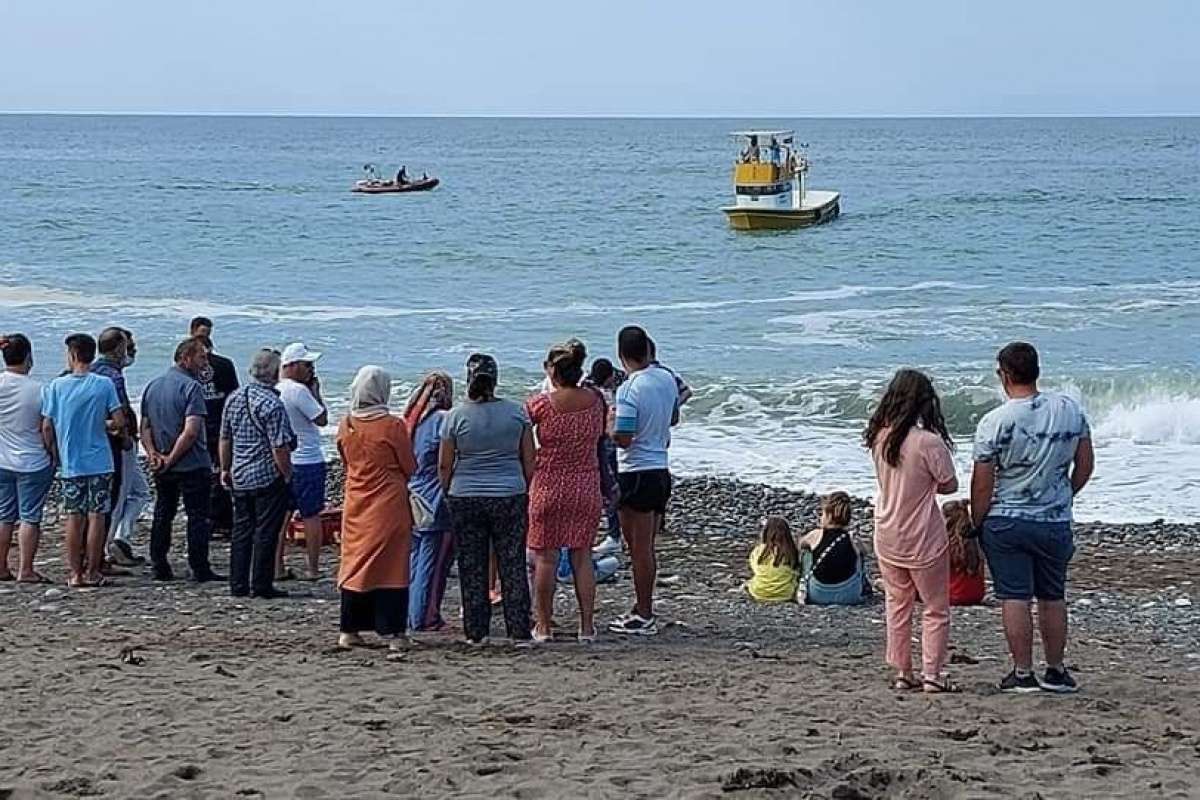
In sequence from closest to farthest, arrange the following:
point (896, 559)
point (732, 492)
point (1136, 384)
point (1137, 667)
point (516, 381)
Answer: point (896, 559) < point (1137, 667) < point (732, 492) < point (1136, 384) < point (516, 381)

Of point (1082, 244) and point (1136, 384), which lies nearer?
point (1136, 384)

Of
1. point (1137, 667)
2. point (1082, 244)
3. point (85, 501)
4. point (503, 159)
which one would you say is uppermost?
point (503, 159)

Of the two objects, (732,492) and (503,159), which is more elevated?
(503,159)

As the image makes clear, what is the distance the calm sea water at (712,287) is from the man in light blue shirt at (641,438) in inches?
299

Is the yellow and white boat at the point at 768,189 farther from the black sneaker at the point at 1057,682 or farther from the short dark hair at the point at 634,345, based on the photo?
the black sneaker at the point at 1057,682

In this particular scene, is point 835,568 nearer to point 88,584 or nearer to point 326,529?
point 326,529


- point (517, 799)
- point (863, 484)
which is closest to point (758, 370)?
point (863, 484)

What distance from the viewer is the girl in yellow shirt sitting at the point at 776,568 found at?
10.9m

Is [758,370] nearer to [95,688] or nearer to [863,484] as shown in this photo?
[863,484]

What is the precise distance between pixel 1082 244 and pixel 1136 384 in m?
26.2

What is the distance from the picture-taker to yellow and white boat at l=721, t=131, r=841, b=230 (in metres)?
48.6

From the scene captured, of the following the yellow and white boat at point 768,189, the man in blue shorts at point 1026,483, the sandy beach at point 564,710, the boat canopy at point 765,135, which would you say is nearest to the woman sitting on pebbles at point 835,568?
the sandy beach at point 564,710

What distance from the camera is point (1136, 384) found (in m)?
22.8

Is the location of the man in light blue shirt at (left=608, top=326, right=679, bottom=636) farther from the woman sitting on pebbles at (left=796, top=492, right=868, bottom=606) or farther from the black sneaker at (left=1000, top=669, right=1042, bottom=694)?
the black sneaker at (left=1000, top=669, right=1042, bottom=694)
